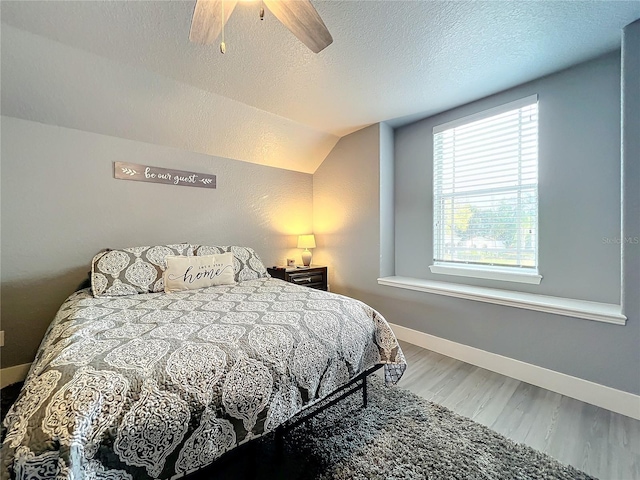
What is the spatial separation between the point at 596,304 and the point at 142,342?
3024 mm

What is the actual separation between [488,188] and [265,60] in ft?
7.69

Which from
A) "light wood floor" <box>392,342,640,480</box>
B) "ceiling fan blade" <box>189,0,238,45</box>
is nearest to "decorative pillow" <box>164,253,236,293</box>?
"ceiling fan blade" <box>189,0,238,45</box>

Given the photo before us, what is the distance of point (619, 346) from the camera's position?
1766mm

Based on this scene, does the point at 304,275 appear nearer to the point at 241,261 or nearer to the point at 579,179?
the point at 241,261

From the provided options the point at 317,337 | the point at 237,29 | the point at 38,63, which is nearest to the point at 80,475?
the point at 317,337

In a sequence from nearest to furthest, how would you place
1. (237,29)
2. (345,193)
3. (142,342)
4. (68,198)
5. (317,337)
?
(142,342), (317,337), (237,29), (68,198), (345,193)

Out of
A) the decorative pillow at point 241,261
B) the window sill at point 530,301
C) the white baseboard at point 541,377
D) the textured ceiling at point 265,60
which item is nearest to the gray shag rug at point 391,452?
the white baseboard at point 541,377

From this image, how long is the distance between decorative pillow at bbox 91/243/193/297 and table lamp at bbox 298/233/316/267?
176 cm

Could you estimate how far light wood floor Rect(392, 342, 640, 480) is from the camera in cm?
140

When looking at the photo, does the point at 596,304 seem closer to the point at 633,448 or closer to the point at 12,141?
the point at 633,448

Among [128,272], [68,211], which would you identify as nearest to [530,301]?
[128,272]

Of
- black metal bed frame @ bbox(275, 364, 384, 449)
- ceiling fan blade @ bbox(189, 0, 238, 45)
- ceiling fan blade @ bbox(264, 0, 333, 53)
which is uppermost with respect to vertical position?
ceiling fan blade @ bbox(189, 0, 238, 45)

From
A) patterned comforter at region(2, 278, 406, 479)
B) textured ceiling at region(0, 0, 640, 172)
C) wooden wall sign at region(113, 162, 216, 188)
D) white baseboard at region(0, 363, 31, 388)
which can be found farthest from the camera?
wooden wall sign at region(113, 162, 216, 188)

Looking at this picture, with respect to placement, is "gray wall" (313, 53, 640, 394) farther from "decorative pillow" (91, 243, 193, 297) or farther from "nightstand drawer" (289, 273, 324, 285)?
"decorative pillow" (91, 243, 193, 297)
